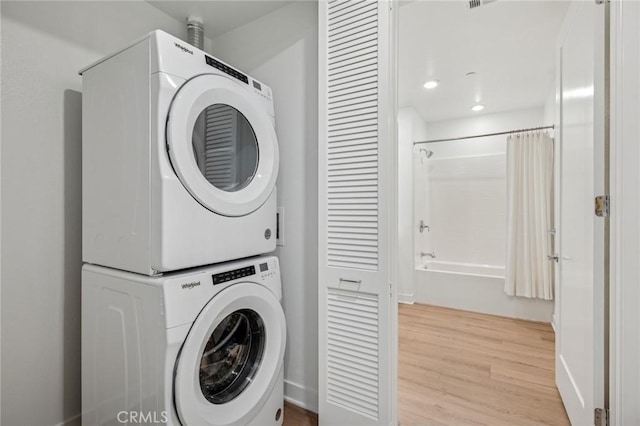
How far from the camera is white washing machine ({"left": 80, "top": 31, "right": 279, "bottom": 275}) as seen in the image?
111cm

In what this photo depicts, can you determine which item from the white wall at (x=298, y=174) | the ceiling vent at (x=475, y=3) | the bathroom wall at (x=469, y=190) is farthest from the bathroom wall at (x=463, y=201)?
the white wall at (x=298, y=174)

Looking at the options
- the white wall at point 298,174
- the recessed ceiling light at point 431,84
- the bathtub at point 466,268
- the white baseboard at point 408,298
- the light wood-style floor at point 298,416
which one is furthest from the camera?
the bathtub at point 466,268

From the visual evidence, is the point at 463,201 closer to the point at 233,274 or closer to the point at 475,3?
the point at 475,3

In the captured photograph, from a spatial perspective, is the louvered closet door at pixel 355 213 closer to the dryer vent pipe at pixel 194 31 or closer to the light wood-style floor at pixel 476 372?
the light wood-style floor at pixel 476 372

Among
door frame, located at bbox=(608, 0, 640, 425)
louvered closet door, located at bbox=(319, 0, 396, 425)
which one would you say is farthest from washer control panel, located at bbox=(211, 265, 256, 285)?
door frame, located at bbox=(608, 0, 640, 425)

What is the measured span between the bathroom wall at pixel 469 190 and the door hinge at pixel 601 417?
2.80 meters

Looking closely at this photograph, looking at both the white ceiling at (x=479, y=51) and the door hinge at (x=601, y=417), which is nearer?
the door hinge at (x=601, y=417)

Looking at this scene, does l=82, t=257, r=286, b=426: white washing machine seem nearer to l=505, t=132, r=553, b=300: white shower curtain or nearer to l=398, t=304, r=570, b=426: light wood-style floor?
l=398, t=304, r=570, b=426: light wood-style floor

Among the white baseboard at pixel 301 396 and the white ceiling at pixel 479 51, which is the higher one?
the white ceiling at pixel 479 51

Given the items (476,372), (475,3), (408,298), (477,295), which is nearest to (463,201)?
(477,295)

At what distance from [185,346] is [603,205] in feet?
5.36

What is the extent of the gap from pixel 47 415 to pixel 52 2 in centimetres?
195

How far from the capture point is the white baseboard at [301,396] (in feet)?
5.67

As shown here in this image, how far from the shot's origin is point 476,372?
2088 mm
